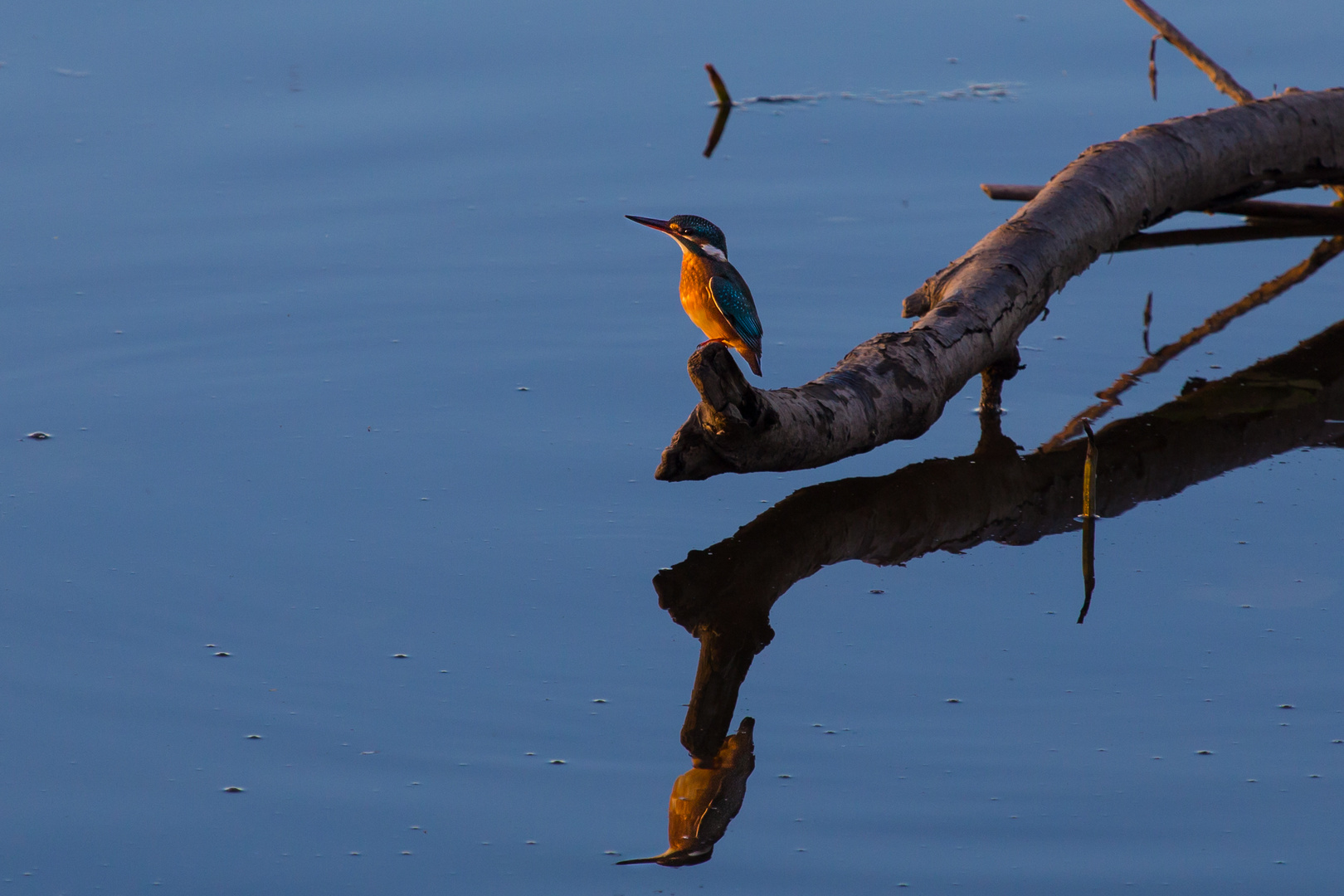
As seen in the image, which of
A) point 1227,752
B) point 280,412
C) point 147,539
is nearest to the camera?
point 1227,752

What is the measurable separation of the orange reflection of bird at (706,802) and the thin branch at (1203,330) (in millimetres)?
1745

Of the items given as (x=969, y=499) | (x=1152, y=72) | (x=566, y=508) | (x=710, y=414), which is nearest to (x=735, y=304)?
(x=710, y=414)

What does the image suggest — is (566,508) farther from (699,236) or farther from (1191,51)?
(1191,51)

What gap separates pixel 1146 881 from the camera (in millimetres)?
3055

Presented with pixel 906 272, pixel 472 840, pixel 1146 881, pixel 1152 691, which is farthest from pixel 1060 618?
pixel 906 272

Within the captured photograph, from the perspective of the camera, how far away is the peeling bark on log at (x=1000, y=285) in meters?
4.04

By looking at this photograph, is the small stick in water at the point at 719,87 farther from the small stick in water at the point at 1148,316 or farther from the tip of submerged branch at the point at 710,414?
the tip of submerged branch at the point at 710,414

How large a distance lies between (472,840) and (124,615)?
4.48 ft

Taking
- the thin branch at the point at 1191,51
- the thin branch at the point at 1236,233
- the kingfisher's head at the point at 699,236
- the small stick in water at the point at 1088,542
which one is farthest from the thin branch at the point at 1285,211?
the kingfisher's head at the point at 699,236

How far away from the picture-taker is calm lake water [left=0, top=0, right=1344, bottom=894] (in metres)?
3.24

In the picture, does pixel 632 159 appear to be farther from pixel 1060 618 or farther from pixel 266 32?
pixel 1060 618

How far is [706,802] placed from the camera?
130 inches

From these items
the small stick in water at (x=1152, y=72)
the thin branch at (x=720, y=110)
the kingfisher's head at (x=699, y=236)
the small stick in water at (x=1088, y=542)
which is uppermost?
the small stick in water at (x=1152, y=72)

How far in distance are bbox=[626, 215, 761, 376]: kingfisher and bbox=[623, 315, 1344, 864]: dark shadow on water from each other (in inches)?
21.0
